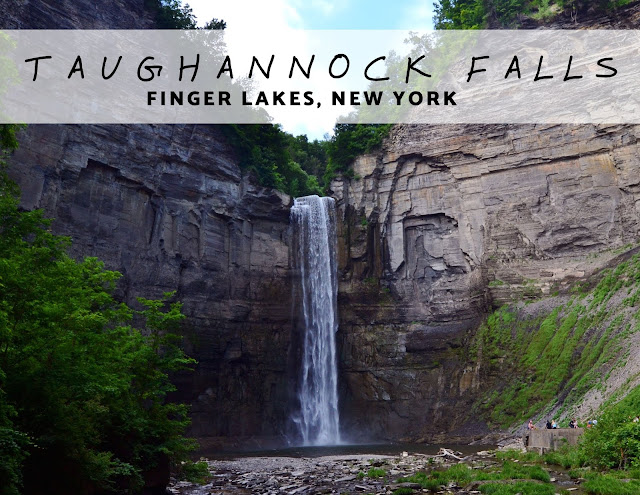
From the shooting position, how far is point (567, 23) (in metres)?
44.5

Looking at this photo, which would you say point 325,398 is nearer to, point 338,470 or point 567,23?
point 338,470

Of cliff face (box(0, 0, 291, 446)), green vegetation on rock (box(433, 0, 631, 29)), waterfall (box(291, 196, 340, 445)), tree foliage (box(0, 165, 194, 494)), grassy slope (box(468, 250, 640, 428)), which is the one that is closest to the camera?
tree foliage (box(0, 165, 194, 494))

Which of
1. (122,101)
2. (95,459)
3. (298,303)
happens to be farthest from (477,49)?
(95,459)

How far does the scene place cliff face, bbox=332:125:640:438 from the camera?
128 feet

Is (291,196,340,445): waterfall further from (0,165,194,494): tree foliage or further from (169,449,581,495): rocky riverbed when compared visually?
(0,165,194,494): tree foliage

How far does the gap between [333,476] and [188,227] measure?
2395 cm

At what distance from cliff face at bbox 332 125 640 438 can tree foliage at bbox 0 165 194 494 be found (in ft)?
82.5

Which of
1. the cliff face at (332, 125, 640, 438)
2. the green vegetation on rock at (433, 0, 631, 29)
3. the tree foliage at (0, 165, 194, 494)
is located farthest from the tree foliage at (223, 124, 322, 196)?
the tree foliage at (0, 165, 194, 494)

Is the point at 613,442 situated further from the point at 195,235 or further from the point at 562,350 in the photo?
the point at 195,235

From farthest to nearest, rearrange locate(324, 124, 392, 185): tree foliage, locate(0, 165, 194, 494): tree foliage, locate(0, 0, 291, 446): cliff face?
locate(324, 124, 392, 185): tree foliage < locate(0, 0, 291, 446): cliff face < locate(0, 165, 194, 494): tree foliage

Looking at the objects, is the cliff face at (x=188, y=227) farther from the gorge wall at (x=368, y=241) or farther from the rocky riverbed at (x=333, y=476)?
the rocky riverbed at (x=333, y=476)

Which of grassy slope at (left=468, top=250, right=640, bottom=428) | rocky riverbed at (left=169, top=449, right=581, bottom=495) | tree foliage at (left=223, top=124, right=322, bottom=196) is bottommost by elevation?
rocky riverbed at (left=169, top=449, right=581, bottom=495)

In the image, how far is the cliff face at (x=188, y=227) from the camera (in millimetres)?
33656

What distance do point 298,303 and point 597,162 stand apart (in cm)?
2358
